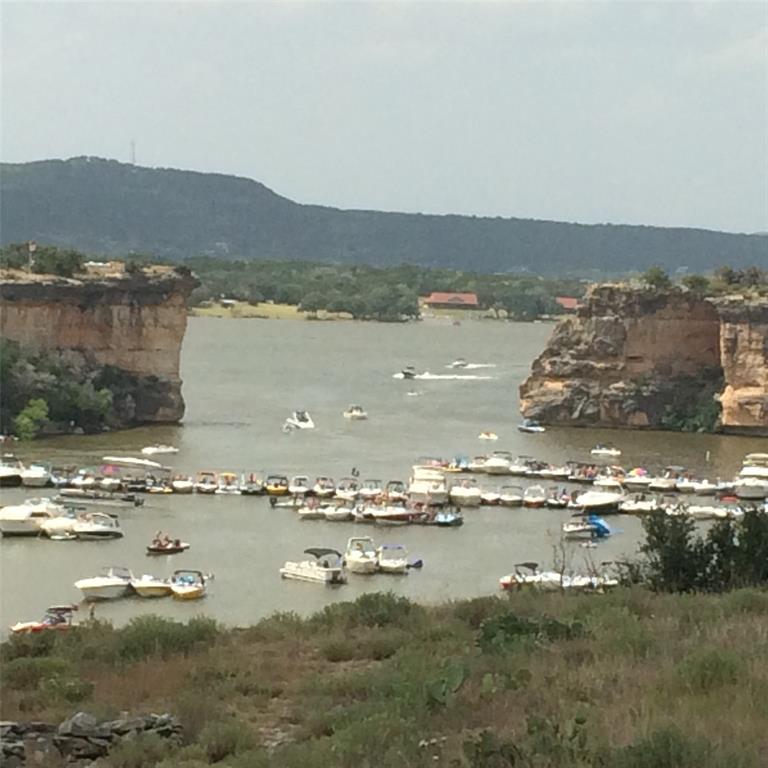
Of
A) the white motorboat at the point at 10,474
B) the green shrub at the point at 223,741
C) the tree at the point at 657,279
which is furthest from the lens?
the tree at the point at 657,279

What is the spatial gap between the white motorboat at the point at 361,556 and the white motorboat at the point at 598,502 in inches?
349

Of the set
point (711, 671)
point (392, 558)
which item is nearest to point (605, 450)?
point (392, 558)

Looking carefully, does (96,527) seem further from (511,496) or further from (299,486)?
(511,496)

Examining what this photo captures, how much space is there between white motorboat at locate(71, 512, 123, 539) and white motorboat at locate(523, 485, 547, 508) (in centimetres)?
1069

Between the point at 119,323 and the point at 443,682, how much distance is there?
49568 mm

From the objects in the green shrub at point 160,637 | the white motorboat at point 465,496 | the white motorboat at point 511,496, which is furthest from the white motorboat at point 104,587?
the white motorboat at point 511,496

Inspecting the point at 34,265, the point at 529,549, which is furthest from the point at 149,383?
the point at 529,549

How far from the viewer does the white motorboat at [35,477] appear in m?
41.1

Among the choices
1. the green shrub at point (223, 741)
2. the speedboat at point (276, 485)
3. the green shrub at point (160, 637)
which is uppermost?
the green shrub at point (223, 741)

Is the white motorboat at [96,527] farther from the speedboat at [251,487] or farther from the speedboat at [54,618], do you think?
the speedboat at [54,618]

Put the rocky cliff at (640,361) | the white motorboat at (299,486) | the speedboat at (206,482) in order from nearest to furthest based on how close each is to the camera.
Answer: the white motorboat at (299,486) → the speedboat at (206,482) → the rocky cliff at (640,361)

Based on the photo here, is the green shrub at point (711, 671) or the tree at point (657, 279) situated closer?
the green shrub at point (711, 671)

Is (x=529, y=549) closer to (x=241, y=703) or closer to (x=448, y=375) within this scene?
(x=241, y=703)

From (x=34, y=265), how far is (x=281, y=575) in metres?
33.0
